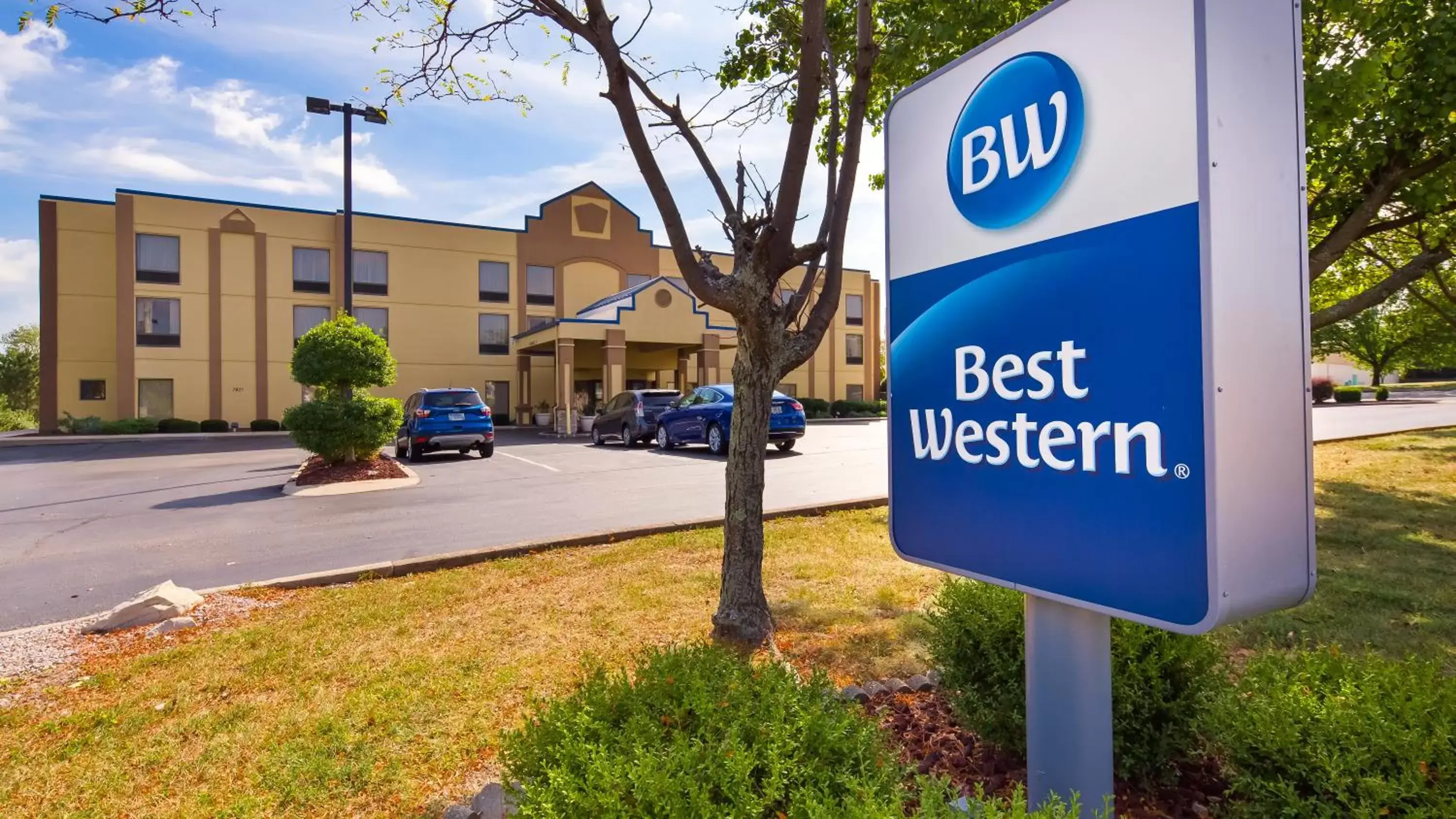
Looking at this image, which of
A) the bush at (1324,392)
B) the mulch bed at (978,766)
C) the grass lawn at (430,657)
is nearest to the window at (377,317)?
the grass lawn at (430,657)

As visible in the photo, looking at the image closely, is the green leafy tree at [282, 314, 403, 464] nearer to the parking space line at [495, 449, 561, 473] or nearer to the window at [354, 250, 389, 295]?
the parking space line at [495, 449, 561, 473]

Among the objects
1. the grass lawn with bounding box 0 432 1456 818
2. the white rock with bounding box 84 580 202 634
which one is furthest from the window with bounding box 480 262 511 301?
the white rock with bounding box 84 580 202 634

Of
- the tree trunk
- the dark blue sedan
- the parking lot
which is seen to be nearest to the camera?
the tree trunk

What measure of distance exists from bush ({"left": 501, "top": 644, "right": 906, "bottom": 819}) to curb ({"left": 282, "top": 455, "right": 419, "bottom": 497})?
1026 centimetres

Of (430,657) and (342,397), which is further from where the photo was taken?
(342,397)

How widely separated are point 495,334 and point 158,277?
42.4 ft

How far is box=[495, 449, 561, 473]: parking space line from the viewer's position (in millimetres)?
13789

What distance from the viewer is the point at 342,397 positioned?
44.0 ft

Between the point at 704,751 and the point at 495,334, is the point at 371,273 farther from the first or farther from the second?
the point at 704,751

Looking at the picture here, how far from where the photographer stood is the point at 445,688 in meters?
3.56

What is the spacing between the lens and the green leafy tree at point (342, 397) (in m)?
12.6

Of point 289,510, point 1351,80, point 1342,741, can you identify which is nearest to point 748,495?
point 1342,741

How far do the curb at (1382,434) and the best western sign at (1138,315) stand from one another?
60.2ft

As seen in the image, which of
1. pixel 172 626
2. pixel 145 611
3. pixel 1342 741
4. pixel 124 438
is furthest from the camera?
pixel 124 438
